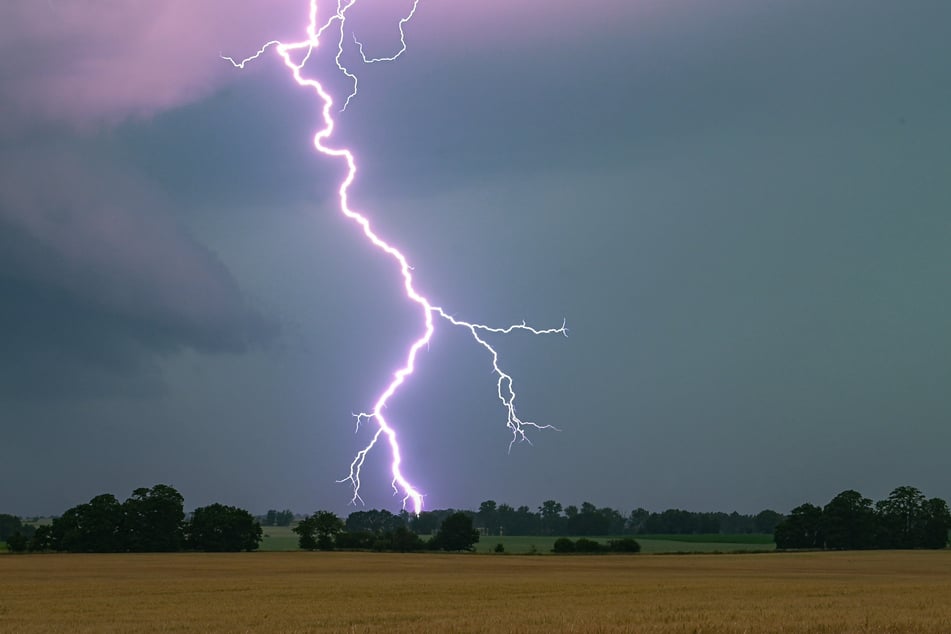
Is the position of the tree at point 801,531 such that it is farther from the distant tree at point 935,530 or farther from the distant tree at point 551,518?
the distant tree at point 551,518

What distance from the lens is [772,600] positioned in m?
24.8

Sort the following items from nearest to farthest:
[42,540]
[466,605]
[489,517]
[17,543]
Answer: [466,605], [17,543], [42,540], [489,517]

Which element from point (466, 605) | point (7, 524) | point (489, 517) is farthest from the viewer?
point (489, 517)

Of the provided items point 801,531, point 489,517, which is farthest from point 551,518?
A: point 801,531

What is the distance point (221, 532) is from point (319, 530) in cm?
915

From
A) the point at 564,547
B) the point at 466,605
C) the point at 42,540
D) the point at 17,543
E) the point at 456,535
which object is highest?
the point at 456,535

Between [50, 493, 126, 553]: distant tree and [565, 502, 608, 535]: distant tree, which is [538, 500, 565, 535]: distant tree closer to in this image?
[565, 502, 608, 535]: distant tree

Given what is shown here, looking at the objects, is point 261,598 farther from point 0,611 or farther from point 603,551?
point 603,551

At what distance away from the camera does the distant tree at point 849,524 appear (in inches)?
3342

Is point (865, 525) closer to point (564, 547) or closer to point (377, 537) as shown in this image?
point (564, 547)

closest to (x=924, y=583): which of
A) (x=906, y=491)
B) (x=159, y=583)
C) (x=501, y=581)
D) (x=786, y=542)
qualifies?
(x=501, y=581)

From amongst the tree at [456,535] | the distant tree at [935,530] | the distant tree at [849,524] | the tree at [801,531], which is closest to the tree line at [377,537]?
the tree at [456,535]

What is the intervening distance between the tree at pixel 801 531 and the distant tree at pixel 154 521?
5431cm

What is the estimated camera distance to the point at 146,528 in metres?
77.8
